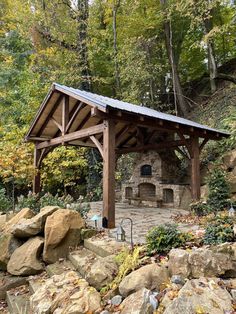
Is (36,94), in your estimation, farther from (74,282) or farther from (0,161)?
(74,282)

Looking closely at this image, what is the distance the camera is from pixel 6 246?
5410 mm

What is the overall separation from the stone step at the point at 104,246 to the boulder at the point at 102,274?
18.9 inches

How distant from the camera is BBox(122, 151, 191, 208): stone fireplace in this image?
909 cm

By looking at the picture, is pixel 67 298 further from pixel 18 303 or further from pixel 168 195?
pixel 168 195

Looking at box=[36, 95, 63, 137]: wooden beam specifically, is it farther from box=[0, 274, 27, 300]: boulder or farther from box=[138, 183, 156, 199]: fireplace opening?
box=[0, 274, 27, 300]: boulder

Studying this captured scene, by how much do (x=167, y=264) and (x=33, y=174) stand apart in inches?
250

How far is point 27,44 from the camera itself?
15.5 meters

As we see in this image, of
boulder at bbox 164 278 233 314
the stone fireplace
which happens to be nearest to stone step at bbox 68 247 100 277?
boulder at bbox 164 278 233 314

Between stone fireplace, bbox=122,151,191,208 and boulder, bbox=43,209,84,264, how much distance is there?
4.62m

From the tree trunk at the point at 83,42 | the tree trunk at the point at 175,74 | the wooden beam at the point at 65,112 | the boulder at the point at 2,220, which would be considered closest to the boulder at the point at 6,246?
the boulder at the point at 2,220

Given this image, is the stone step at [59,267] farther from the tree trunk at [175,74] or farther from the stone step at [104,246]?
the tree trunk at [175,74]

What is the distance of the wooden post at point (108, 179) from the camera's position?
5523 mm

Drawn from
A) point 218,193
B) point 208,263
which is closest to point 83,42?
point 218,193

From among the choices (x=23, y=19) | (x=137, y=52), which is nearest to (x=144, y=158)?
(x=137, y=52)
